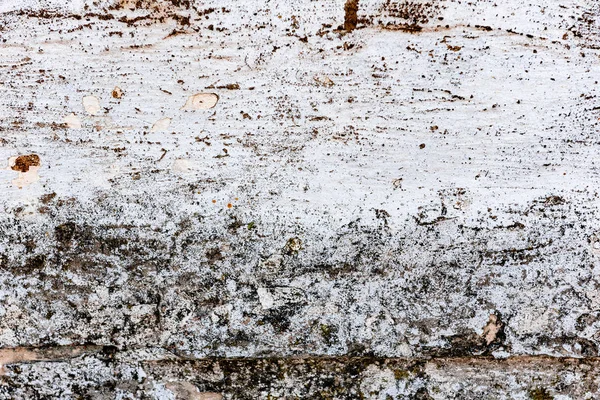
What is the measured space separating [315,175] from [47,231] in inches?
34.1

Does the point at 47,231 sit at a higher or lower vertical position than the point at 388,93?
lower

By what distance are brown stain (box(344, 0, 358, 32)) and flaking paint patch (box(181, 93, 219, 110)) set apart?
460mm

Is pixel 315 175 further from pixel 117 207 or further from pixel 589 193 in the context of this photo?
pixel 589 193

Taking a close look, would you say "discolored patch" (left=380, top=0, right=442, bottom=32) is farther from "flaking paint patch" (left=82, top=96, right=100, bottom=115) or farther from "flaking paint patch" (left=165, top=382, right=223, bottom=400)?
"flaking paint patch" (left=165, top=382, right=223, bottom=400)

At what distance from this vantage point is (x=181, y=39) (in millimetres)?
1220

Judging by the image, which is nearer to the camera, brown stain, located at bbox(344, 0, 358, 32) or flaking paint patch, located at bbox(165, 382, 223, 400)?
brown stain, located at bbox(344, 0, 358, 32)

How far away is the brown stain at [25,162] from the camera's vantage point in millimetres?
1235

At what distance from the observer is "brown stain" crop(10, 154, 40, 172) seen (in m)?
1.24

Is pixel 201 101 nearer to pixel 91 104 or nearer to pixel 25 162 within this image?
pixel 91 104

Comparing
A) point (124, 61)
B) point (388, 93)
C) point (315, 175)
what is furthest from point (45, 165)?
point (388, 93)

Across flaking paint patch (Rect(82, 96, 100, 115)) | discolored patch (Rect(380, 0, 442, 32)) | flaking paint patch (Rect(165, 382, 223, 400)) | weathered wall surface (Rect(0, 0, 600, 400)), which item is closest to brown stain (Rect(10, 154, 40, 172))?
weathered wall surface (Rect(0, 0, 600, 400))

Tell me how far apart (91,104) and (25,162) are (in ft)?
0.91

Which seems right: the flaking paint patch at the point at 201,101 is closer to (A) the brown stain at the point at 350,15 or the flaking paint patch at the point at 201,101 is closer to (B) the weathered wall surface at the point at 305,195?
(B) the weathered wall surface at the point at 305,195

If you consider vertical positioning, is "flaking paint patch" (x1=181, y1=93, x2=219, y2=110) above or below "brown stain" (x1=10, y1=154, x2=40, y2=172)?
above
